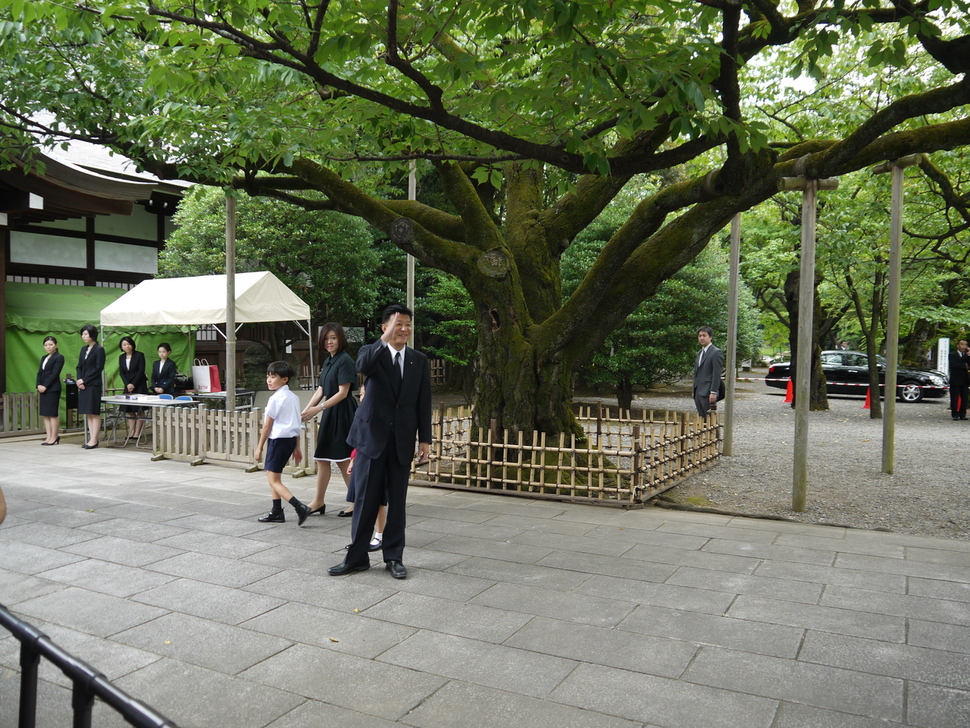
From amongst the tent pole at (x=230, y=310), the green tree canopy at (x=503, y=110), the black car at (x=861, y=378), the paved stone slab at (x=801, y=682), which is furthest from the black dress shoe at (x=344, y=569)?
the black car at (x=861, y=378)

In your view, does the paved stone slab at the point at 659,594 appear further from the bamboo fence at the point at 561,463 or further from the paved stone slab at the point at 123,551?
the paved stone slab at the point at 123,551

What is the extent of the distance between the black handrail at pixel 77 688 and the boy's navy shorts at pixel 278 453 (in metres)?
5.42

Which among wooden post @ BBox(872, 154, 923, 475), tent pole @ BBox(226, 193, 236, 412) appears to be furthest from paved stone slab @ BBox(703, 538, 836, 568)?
tent pole @ BBox(226, 193, 236, 412)

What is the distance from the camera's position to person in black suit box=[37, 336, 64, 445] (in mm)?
12758

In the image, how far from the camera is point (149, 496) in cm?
838

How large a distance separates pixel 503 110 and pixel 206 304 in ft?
25.6

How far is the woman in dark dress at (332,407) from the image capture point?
7070 millimetres

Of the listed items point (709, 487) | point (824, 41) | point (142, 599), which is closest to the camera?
point (142, 599)

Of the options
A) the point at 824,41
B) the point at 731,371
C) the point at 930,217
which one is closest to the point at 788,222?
the point at 930,217

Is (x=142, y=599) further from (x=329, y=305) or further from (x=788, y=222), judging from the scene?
(x=788, y=222)

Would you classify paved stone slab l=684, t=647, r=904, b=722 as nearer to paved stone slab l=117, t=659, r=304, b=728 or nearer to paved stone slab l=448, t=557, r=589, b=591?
paved stone slab l=448, t=557, r=589, b=591

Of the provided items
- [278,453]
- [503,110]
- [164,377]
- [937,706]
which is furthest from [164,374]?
[937,706]

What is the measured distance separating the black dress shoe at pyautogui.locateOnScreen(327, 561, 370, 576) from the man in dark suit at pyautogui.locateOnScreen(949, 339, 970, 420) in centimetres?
1708

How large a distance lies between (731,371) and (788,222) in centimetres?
993
